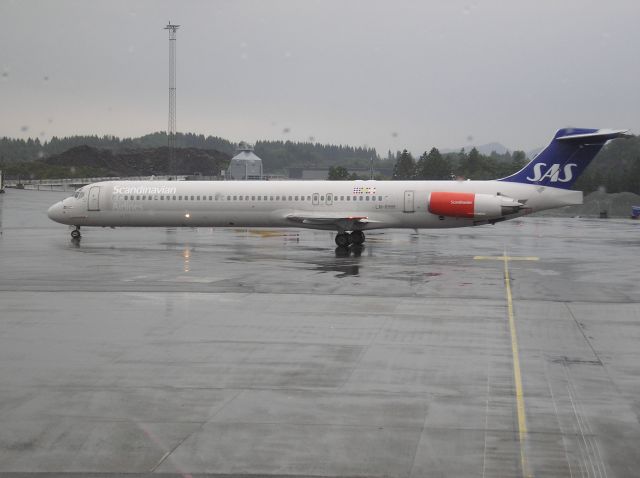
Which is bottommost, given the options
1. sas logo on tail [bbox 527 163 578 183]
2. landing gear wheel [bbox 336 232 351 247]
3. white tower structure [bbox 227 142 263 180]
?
landing gear wheel [bbox 336 232 351 247]

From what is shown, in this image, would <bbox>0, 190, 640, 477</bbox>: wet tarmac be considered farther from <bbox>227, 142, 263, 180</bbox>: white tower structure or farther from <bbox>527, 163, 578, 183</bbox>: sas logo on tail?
<bbox>227, 142, 263, 180</bbox>: white tower structure

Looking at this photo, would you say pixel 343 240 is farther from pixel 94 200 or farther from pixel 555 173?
pixel 94 200

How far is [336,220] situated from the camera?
3722cm

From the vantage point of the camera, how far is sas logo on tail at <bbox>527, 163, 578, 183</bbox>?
36.7 metres

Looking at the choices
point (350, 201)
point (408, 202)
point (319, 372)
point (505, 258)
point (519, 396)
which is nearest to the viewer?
point (519, 396)

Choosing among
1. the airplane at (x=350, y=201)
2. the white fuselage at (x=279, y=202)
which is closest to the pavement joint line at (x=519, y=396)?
the airplane at (x=350, y=201)

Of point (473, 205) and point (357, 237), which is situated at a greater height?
point (473, 205)

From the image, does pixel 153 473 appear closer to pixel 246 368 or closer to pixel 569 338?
pixel 246 368

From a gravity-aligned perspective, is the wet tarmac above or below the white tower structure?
below

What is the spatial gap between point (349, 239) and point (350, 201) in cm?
222

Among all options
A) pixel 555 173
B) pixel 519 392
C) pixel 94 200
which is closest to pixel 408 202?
pixel 555 173

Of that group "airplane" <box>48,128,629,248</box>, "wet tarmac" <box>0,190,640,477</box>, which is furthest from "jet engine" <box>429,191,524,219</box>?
"wet tarmac" <box>0,190,640,477</box>

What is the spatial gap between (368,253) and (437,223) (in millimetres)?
4219

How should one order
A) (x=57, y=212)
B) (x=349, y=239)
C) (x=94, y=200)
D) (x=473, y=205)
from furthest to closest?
(x=57, y=212) < (x=94, y=200) < (x=349, y=239) < (x=473, y=205)
